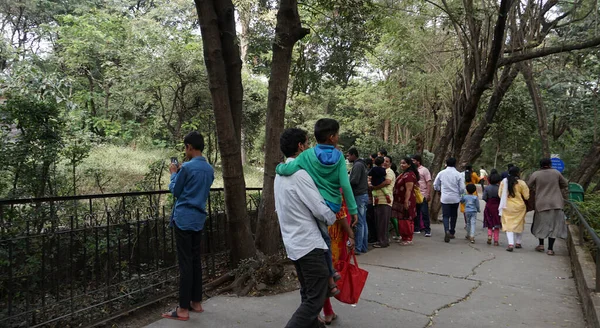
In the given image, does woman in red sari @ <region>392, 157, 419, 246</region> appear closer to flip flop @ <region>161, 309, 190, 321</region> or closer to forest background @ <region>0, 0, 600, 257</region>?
forest background @ <region>0, 0, 600, 257</region>

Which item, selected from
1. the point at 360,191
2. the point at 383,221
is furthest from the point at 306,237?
the point at 383,221

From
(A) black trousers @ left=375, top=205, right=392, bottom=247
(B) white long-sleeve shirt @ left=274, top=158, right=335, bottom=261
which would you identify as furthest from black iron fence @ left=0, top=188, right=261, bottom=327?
(A) black trousers @ left=375, top=205, right=392, bottom=247

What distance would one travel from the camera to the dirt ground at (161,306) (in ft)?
15.5

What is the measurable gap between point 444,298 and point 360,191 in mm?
2803

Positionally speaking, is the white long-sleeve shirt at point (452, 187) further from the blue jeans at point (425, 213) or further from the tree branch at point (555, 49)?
the tree branch at point (555, 49)

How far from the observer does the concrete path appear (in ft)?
16.0

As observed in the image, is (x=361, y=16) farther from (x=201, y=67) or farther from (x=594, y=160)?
(x=594, y=160)

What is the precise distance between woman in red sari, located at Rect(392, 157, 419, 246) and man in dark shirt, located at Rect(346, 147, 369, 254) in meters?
1.32

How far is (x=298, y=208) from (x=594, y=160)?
55.6ft

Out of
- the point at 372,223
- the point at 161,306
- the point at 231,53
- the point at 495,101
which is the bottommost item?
the point at 161,306

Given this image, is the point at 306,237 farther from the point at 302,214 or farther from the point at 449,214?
the point at 449,214

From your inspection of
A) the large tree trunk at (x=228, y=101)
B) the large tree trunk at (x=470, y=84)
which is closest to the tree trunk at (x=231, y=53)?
the large tree trunk at (x=228, y=101)

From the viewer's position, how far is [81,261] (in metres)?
5.05

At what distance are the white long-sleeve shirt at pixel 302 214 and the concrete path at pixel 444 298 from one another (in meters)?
1.41
